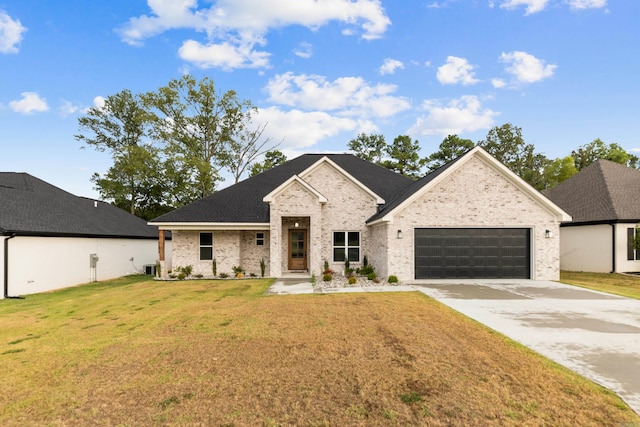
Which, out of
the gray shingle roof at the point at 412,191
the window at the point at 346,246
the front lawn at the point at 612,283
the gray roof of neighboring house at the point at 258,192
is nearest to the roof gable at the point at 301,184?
the gray roof of neighboring house at the point at 258,192

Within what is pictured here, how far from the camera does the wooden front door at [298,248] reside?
16487 millimetres

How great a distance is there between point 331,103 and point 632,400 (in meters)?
25.8

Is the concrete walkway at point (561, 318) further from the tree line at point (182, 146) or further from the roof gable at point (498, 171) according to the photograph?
the tree line at point (182, 146)

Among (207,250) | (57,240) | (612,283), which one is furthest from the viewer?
(207,250)

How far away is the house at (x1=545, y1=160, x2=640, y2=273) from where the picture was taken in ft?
52.8

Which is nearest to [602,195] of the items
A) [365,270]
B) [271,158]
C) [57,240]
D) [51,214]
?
[365,270]

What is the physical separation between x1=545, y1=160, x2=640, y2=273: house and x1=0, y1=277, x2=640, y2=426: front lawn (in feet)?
48.0

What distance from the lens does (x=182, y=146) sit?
29594mm

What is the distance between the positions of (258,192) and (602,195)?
20.3m

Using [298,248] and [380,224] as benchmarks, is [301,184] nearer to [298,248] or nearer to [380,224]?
[298,248]

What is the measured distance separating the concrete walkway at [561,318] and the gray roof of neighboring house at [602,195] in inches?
318

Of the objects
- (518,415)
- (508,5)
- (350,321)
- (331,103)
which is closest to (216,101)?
(331,103)

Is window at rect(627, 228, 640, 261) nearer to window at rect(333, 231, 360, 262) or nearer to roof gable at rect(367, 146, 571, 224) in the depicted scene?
roof gable at rect(367, 146, 571, 224)

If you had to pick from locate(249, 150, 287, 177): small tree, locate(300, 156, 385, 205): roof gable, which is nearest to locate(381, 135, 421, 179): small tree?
locate(249, 150, 287, 177): small tree
